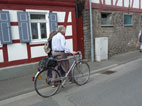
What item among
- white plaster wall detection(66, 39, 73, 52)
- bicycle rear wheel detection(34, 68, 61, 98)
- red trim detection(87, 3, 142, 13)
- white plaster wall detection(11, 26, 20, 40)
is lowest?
bicycle rear wheel detection(34, 68, 61, 98)

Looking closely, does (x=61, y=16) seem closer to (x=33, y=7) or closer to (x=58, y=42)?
(x=33, y=7)

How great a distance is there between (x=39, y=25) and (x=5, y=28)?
1.46 meters

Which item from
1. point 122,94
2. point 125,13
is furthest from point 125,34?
point 122,94

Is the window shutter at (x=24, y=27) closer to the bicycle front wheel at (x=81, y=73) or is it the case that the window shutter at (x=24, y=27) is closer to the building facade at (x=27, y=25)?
the building facade at (x=27, y=25)

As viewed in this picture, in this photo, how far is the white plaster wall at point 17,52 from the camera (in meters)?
5.31


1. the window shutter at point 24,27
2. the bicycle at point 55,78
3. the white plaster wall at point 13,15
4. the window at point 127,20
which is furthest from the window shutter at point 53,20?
the window at point 127,20

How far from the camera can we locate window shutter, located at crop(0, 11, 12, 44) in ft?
16.3

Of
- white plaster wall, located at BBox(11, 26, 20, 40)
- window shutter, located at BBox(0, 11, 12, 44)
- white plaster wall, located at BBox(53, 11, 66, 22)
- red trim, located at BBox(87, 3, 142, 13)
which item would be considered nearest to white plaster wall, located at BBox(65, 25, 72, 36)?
white plaster wall, located at BBox(53, 11, 66, 22)

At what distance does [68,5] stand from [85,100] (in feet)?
15.6

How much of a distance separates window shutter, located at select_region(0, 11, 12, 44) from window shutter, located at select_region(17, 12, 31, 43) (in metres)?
0.43

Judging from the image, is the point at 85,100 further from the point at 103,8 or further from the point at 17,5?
the point at 103,8

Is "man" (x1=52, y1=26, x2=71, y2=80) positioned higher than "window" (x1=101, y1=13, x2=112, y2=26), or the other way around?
"window" (x1=101, y1=13, x2=112, y2=26)

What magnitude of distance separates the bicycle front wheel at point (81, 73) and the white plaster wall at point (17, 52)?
2482 mm

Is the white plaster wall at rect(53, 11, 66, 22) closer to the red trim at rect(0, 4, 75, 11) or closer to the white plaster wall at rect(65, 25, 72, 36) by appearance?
the red trim at rect(0, 4, 75, 11)
